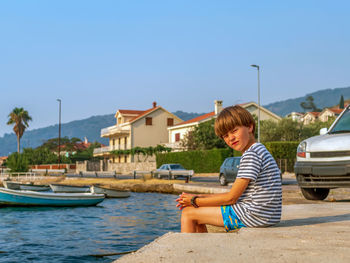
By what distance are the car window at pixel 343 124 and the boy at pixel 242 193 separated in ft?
16.3

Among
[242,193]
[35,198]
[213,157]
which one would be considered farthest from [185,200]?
[213,157]

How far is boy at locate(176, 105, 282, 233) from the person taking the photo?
4.30 meters

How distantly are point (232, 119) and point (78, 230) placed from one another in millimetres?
10087

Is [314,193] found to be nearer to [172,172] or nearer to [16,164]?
[172,172]

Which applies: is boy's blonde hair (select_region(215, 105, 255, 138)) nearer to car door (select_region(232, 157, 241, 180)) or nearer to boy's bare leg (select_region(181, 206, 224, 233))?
boy's bare leg (select_region(181, 206, 224, 233))

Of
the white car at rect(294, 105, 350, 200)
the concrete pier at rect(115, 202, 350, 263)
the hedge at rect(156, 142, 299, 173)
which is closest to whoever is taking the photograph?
the concrete pier at rect(115, 202, 350, 263)

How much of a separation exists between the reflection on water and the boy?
4423 mm

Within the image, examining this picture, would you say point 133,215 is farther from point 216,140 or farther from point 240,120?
point 216,140

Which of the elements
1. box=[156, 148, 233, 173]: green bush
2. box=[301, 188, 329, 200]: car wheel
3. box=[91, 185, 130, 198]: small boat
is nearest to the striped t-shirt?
box=[301, 188, 329, 200]: car wheel

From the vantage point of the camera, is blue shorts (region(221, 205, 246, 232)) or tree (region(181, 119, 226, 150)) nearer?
blue shorts (region(221, 205, 246, 232))

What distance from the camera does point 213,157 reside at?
48062 millimetres

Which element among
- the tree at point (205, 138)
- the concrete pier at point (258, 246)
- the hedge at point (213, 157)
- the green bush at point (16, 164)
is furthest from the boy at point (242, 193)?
the tree at point (205, 138)

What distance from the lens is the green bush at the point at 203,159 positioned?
4709cm

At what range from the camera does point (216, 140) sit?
55.4 metres
